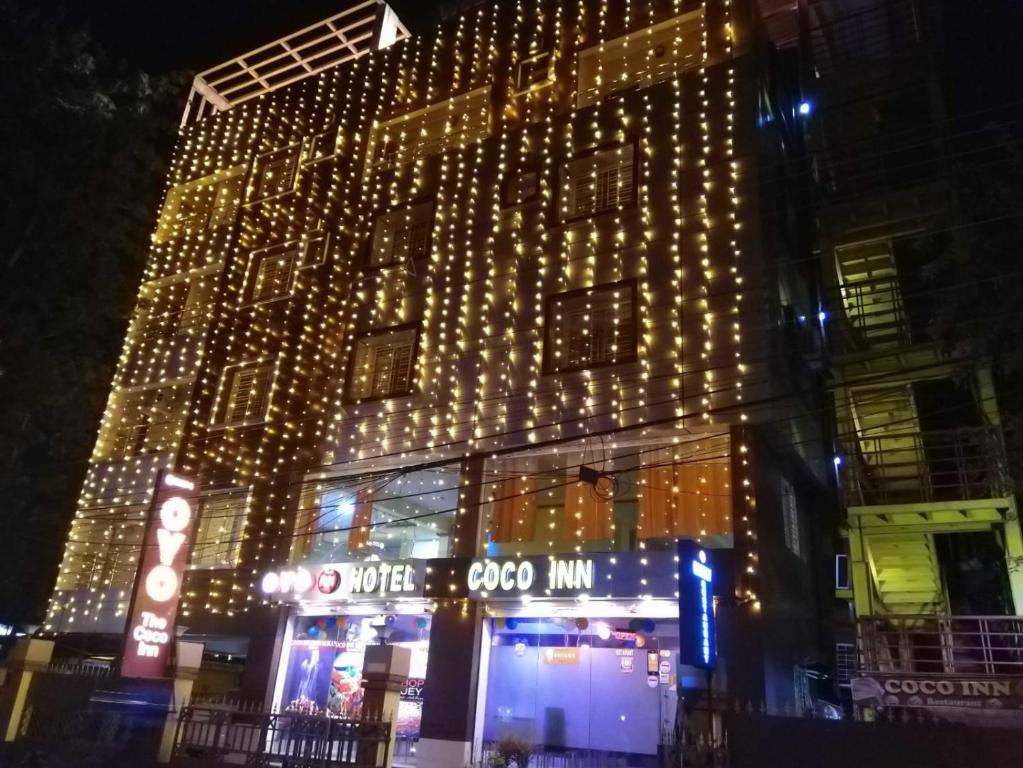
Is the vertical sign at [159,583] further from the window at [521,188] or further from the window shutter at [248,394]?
the window at [521,188]

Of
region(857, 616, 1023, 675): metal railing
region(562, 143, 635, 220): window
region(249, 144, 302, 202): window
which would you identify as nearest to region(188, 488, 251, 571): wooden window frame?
region(249, 144, 302, 202): window

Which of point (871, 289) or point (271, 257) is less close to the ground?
point (271, 257)

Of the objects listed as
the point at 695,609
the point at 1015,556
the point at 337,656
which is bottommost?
the point at 337,656

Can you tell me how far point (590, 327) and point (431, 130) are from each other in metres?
9.23

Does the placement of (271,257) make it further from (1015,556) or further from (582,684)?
(1015,556)

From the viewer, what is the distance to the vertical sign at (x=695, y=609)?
1177 cm

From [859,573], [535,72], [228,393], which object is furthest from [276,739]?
[535,72]

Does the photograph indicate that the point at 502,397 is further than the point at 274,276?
No

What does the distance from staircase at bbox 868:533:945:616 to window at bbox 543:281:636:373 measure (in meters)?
7.36

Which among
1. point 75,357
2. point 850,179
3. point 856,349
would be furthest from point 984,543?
point 75,357

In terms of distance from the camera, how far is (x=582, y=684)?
14977 mm

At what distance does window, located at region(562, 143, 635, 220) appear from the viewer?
18.0m

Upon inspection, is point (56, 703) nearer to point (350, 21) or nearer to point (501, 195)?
point (501, 195)

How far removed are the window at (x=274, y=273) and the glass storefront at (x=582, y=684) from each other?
41.8 ft
